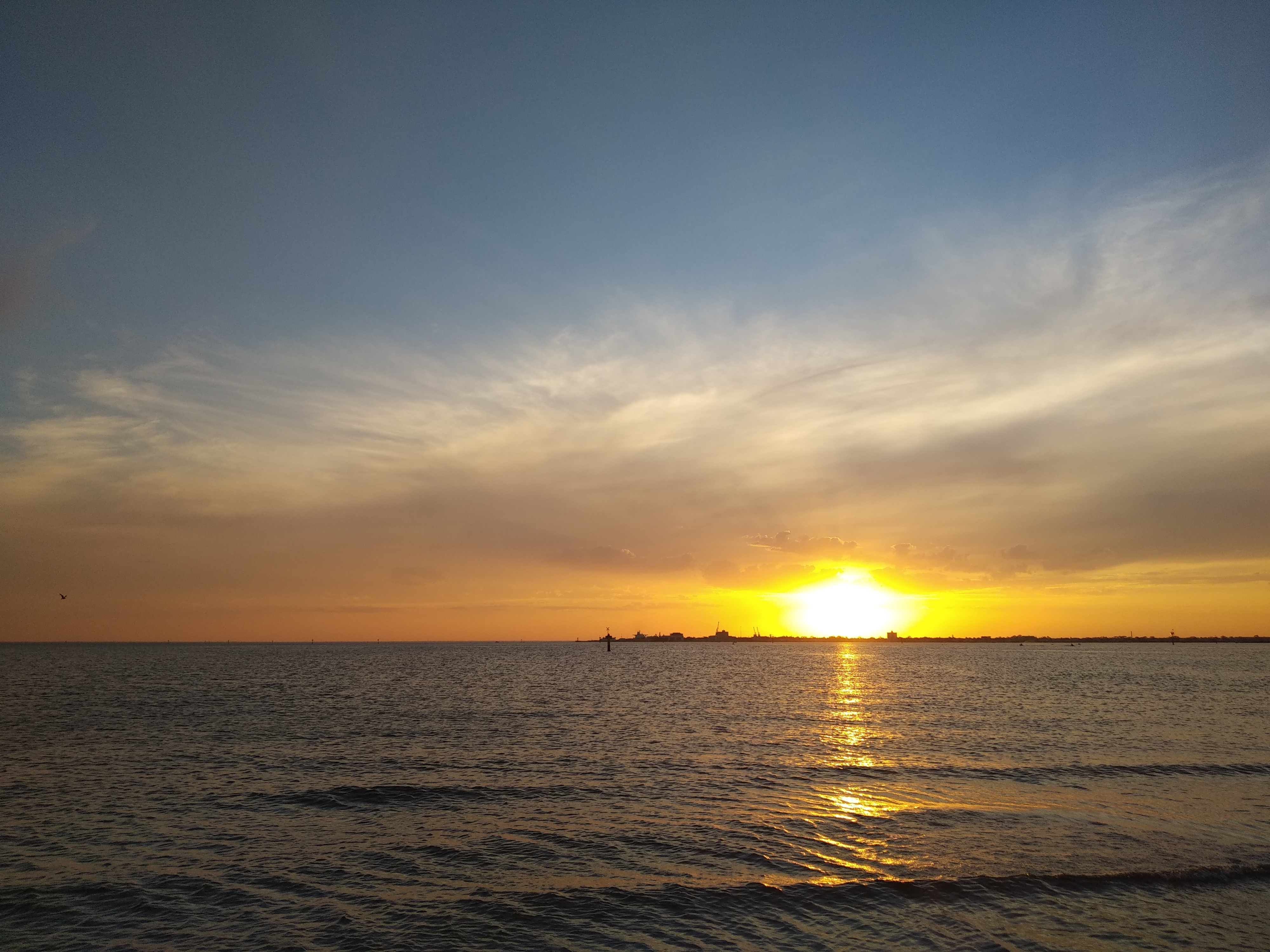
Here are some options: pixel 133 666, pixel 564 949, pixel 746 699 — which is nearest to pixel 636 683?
pixel 746 699

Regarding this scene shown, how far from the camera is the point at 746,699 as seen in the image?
91.8 meters

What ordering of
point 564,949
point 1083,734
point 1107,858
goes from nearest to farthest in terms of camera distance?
1. point 564,949
2. point 1107,858
3. point 1083,734

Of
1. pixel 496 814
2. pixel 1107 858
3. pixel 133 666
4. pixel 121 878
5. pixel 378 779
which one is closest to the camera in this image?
pixel 121 878

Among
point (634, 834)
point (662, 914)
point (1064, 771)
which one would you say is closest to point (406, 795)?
point (634, 834)

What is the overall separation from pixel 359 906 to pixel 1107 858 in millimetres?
25899

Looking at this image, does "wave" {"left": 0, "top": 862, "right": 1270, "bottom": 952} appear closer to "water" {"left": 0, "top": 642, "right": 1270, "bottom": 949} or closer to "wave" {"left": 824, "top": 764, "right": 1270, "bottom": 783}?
"water" {"left": 0, "top": 642, "right": 1270, "bottom": 949}

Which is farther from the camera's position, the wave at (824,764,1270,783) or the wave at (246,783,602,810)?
the wave at (824,764,1270,783)

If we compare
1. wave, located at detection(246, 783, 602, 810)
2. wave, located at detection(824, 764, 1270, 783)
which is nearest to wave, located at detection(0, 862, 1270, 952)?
wave, located at detection(246, 783, 602, 810)

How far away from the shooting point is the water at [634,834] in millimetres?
21344

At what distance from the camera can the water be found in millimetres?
21344

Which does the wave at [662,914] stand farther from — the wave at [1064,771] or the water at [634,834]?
the wave at [1064,771]

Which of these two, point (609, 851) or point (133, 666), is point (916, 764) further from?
point (133, 666)

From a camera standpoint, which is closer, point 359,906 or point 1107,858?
point 359,906

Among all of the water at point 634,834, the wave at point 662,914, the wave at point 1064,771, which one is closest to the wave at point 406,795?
the water at point 634,834
